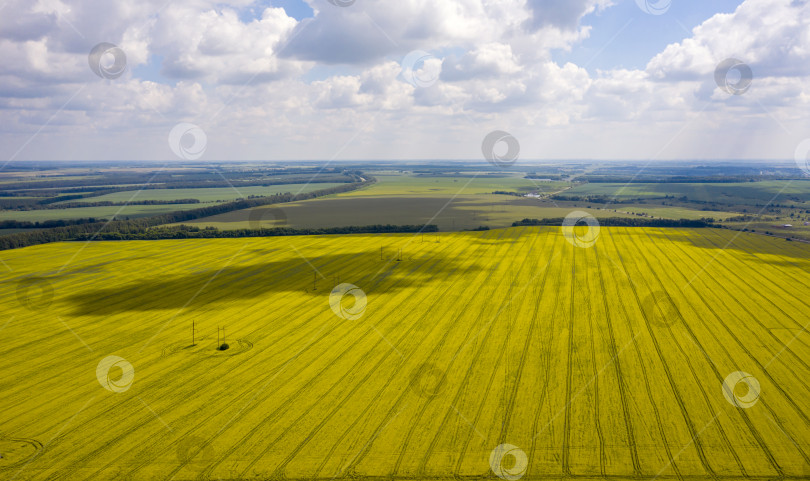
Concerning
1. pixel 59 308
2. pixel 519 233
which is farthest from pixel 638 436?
pixel 519 233

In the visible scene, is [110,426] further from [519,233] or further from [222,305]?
[519,233]

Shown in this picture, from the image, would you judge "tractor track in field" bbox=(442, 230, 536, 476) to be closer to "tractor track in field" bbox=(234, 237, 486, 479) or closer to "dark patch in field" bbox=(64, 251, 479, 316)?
"tractor track in field" bbox=(234, 237, 486, 479)

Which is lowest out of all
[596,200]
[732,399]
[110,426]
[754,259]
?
[110,426]

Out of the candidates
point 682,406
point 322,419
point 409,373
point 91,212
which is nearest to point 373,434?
point 322,419

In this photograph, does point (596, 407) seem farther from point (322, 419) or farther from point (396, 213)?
point (396, 213)

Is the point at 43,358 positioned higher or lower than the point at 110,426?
higher

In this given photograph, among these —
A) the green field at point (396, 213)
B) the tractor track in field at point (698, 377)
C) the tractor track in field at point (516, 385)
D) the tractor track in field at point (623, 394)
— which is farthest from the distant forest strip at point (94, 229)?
the tractor track in field at point (698, 377)

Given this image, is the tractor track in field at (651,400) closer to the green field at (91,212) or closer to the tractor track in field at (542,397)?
the tractor track in field at (542,397)

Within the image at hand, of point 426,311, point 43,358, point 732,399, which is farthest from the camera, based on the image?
point 426,311
